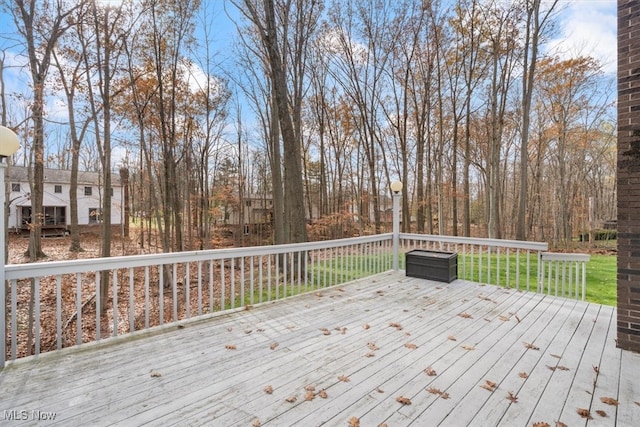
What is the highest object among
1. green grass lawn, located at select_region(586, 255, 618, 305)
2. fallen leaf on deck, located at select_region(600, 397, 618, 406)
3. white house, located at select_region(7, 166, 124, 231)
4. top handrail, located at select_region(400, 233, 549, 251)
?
white house, located at select_region(7, 166, 124, 231)

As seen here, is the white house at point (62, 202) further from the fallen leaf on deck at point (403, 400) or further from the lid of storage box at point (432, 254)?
the fallen leaf on deck at point (403, 400)

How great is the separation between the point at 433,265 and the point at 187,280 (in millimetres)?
4245

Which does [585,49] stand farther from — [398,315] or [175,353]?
[175,353]

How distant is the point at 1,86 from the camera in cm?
645

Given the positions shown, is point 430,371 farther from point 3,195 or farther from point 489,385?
point 3,195

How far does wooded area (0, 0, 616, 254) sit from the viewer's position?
7.10 m

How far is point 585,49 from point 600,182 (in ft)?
33.6

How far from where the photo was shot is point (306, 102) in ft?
46.0

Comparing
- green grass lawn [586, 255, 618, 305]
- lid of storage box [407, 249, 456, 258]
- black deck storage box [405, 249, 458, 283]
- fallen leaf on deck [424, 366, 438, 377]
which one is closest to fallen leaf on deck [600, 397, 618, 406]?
fallen leaf on deck [424, 366, 438, 377]

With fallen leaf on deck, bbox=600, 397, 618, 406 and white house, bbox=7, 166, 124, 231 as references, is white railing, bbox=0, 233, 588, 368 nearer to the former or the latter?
fallen leaf on deck, bbox=600, 397, 618, 406

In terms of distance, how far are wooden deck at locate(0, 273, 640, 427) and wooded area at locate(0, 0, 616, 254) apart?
11.0 feet

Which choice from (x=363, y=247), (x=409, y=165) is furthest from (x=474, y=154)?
(x=363, y=247)

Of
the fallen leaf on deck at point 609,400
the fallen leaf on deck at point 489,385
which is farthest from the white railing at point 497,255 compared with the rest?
the fallen leaf on deck at point 489,385

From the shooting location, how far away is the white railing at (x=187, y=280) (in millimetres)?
2691
